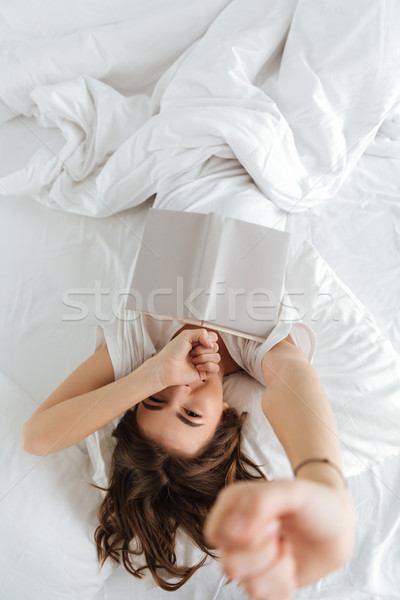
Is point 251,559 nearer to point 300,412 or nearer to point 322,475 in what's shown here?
point 322,475

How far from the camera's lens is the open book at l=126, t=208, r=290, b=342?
2.76 feet

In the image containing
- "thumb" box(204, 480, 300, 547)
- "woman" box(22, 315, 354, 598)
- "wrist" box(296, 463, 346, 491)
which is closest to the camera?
"thumb" box(204, 480, 300, 547)

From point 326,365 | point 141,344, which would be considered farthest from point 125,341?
point 326,365

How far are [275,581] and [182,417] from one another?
1.30 ft

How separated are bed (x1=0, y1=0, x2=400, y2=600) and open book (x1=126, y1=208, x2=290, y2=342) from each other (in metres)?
0.13

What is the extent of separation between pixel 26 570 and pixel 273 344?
2.01ft

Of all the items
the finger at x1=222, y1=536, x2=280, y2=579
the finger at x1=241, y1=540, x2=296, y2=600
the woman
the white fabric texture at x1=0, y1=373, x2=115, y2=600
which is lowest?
the white fabric texture at x1=0, y1=373, x2=115, y2=600

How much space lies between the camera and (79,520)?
0.84m

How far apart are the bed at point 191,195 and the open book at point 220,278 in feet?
0.43

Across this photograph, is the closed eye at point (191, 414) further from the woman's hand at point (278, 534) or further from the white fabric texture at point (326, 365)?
the woman's hand at point (278, 534)

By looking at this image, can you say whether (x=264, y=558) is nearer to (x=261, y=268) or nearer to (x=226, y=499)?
(x=226, y=499)

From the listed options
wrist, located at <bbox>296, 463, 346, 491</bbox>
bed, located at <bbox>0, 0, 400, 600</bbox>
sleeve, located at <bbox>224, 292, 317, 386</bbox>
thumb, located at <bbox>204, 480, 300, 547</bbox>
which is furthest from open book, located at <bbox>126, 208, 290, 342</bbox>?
thumb, located at <bbox>204, 480, 300, 547</bbox>

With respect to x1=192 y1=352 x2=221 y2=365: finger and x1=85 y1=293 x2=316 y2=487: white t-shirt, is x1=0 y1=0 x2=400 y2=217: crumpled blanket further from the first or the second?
x1=192 y1=352 x2=221 y2=365: finger

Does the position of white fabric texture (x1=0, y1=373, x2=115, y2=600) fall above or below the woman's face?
below
